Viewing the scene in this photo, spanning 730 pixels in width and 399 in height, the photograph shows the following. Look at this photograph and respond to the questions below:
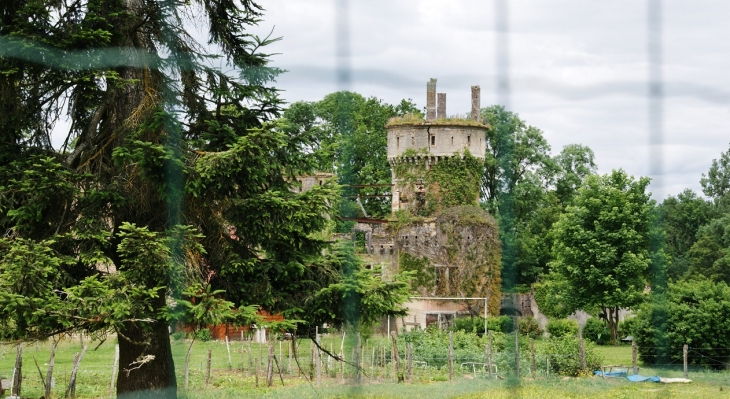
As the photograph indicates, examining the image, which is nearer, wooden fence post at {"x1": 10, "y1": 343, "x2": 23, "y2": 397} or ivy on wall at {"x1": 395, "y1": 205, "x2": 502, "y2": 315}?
wooden fence post at {"x1": 10, "y1": 343, "x2": 23, "y2": 397}

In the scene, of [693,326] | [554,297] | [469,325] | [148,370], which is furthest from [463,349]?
[148,370]

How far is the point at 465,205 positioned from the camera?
141ft

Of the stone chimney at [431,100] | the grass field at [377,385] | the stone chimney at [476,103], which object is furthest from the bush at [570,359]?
the stone chimney at [476,103]

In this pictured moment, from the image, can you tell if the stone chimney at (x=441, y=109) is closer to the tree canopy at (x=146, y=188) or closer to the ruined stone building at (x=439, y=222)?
the ruined stone building at (x=439, y=222)

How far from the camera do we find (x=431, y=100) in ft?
149

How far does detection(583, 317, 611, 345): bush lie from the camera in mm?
37594

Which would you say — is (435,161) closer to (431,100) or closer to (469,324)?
(431,100)

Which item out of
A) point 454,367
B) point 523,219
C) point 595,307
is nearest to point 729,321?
point 454,367

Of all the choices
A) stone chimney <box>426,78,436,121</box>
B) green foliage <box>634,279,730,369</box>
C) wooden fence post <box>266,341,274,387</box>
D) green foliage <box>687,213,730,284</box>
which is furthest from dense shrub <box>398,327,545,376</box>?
green foliage <box>687,213,730,284</box>

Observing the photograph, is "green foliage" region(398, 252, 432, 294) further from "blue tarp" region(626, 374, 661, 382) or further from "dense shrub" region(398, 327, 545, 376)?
"blue tarp" region(626, 374, 661, 382)

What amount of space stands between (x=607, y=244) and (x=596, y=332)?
386 cm

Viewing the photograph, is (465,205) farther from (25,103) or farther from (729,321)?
(25,103)

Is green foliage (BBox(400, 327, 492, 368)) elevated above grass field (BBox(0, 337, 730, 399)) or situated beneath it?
elevated above

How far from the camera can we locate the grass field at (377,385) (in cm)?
1805
